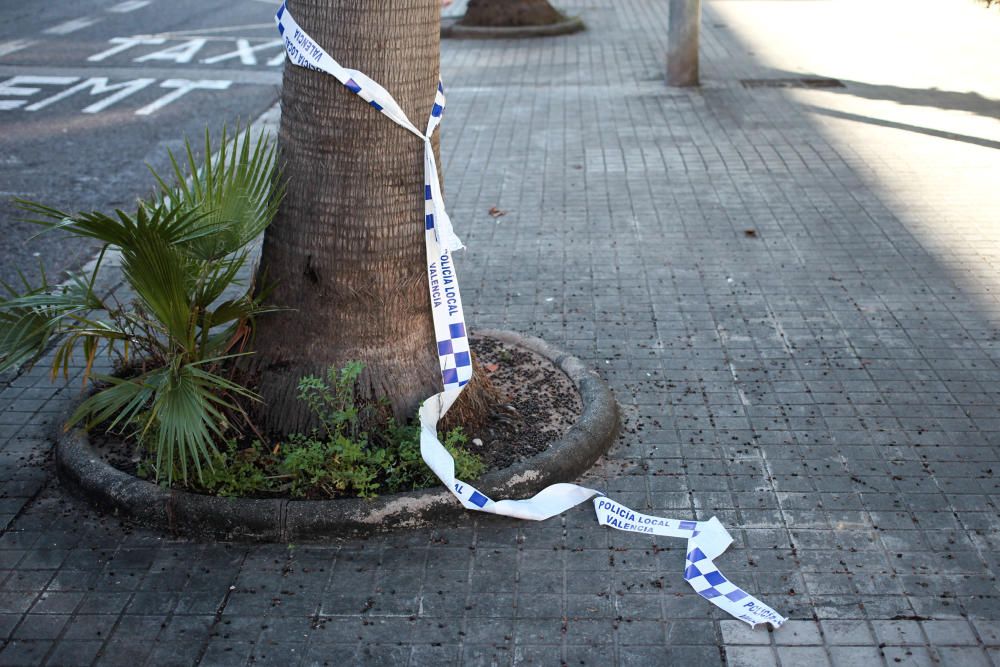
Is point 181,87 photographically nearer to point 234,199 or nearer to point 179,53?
point 179,53

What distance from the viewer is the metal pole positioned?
1298 cm

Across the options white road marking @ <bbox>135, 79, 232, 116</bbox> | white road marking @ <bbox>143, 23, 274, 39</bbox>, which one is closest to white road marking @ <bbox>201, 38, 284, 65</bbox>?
white road marking @ <bbox>143, 23, 274, 39</bbox>

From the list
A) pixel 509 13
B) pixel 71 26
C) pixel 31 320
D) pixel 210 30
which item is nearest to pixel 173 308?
pixel 31 320

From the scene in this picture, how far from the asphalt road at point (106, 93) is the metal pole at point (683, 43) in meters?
5.20

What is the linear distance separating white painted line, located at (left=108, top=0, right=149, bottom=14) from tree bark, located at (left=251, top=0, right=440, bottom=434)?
641 inches

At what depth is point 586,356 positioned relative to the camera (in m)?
6.34

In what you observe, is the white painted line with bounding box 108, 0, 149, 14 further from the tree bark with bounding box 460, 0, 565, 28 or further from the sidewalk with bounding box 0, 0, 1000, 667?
the sidewalk with bounding box 0, 0, 1000, 667

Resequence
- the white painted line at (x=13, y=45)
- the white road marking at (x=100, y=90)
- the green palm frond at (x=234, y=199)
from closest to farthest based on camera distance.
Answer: the green palm frond at (x=234, y=199) → the white road marking at (x=100, y=90) → the white painted line at (x=13, y=45)

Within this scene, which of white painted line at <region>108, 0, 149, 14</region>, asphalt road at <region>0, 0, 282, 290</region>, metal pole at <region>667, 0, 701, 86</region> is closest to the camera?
asphalt road at <region>0, 0, 282, 290</region>

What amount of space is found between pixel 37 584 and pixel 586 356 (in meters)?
3.36

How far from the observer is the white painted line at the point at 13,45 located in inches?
605

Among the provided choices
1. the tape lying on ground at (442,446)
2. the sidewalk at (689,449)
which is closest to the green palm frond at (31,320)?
the sidewalk at (689,449)

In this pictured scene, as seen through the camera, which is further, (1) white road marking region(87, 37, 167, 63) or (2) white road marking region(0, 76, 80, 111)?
(1) white road marking region(87, 37, 167, 63)

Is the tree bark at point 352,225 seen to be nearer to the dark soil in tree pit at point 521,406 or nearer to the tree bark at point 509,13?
the dark soil in tree pit at point 521,406
